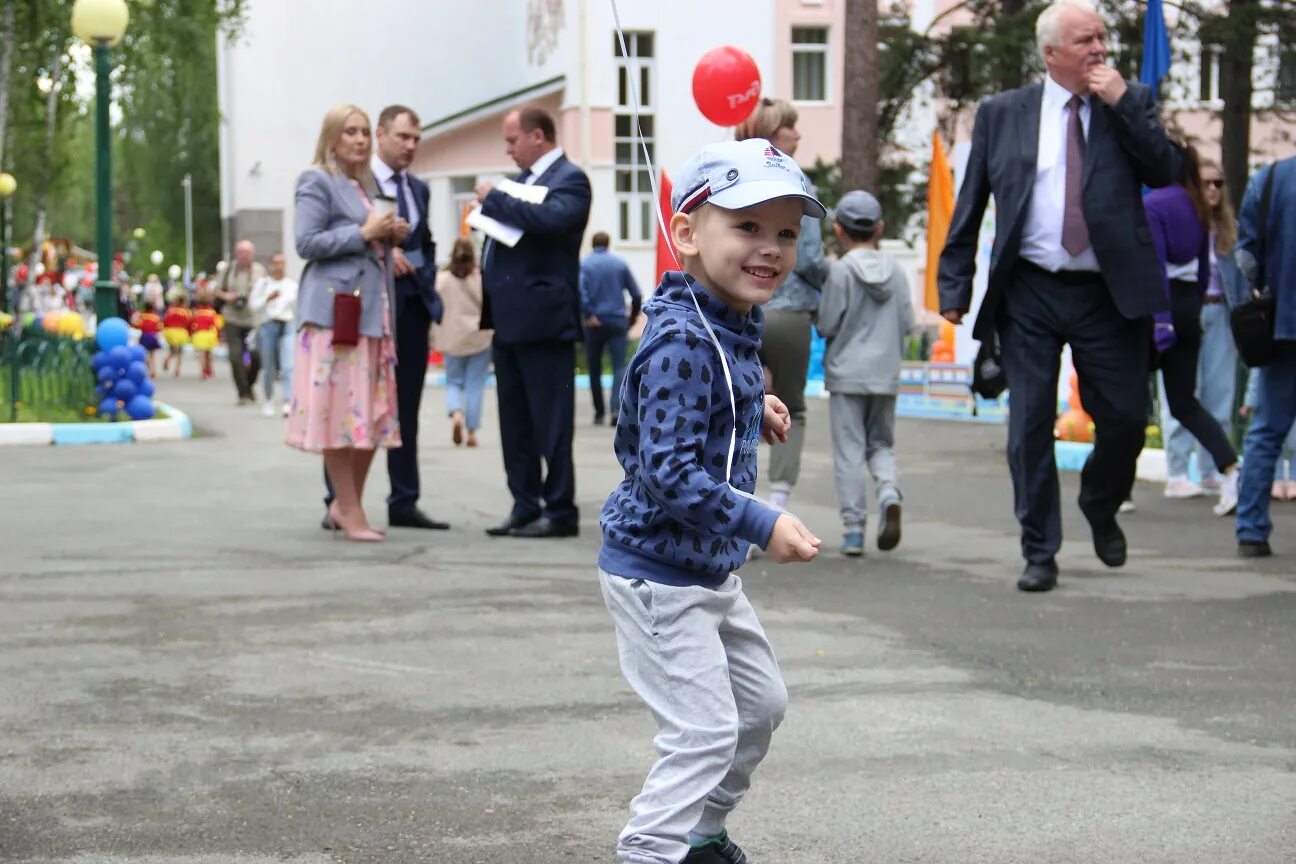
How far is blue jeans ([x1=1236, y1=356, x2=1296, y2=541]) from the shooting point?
9070 millimetres

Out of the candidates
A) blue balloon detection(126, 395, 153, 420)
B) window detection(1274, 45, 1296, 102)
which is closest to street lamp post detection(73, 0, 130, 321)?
blue balloon detection(126, 395, 153, 420)

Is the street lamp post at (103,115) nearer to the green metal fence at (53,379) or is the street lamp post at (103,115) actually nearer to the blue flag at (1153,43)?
the green metal fence at (53,379)

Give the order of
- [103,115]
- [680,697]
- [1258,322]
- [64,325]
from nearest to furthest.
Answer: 1. [680,697]
2. [1258,322]
3. [103,115]
4. [64,325]

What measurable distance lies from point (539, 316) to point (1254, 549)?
355cm

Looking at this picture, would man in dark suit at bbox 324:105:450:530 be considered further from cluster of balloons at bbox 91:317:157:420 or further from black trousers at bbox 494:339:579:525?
cluster of balloons at bbox 91:317:157:420

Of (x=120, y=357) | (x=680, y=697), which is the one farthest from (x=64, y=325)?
(x=680, y=697)

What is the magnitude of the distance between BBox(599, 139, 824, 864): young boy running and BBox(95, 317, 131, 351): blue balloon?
586 inches

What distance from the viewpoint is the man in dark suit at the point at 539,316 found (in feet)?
32.0

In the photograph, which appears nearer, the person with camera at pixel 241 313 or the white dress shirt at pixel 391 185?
the white dress shirt at pixel 391 185

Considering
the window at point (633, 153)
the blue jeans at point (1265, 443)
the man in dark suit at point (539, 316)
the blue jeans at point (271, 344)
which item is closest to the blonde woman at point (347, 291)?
the man in dark suit at point (539, 316)

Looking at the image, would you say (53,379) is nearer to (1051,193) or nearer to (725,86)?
(725,86)

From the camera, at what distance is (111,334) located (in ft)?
59.4

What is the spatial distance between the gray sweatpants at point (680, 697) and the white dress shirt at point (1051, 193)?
4.40m

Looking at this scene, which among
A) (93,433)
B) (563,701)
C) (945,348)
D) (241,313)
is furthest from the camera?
(241,313)
